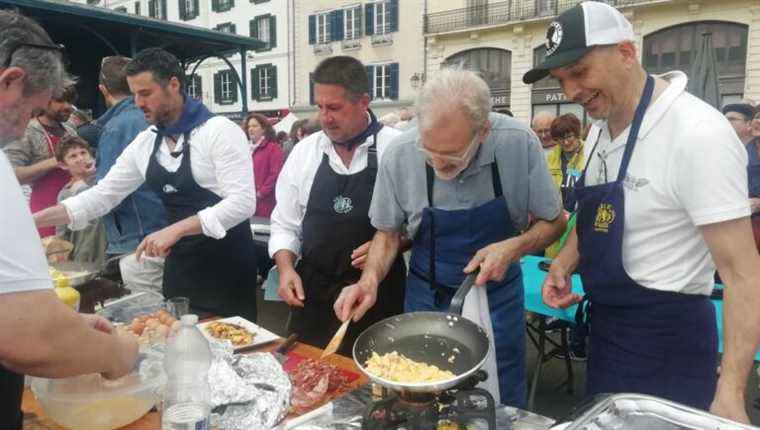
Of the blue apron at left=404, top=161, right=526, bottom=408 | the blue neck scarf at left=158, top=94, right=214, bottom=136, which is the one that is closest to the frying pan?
the blue apron at left=404, top=161, right=526, bottom=408

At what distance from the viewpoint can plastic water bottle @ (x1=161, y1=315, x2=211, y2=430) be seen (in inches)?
49.1

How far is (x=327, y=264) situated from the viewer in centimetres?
235

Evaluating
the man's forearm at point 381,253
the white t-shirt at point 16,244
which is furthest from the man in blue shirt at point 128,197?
the white t-shirt at point 16,244

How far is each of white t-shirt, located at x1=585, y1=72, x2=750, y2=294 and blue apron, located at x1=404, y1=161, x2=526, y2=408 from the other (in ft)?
1.48

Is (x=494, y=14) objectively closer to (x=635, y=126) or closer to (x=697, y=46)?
(x=697, y=46)

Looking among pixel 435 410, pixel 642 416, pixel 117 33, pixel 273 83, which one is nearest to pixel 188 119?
pixel 435 410

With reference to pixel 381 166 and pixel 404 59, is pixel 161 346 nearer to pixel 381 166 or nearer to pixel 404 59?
pixel 381 166

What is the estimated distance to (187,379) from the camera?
1366 millimetres

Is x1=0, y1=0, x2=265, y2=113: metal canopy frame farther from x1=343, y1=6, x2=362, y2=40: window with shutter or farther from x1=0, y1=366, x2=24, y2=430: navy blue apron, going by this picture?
x1=343, y1=6, x2=362, y2=40: window with shutter

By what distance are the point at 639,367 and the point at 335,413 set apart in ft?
2.88

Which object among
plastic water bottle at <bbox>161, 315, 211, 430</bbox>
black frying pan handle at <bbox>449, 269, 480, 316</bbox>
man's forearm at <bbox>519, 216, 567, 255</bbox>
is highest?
man's forearm at <bbox>519, 216, 567, 255</bbox>

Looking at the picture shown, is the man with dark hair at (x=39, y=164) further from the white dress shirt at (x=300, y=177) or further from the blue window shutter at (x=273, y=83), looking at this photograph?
the blue window shutter at (x=273, y=83)

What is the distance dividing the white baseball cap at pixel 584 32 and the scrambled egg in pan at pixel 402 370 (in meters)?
0.87

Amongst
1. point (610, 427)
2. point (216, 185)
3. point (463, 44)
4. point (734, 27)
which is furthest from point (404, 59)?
point (610, 427)
